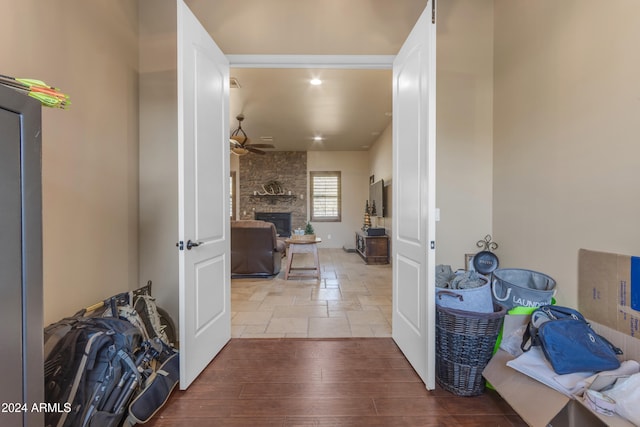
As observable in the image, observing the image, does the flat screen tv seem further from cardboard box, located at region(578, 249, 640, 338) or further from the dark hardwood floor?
cardboard box, located at region(578, 249, 640, 338)

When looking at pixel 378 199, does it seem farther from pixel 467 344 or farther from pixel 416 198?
pixel 467 344

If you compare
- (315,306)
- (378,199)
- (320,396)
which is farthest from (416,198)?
(378,199)

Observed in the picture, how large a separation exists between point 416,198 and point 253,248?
11.1ft

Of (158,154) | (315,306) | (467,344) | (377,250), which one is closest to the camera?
(467,344)

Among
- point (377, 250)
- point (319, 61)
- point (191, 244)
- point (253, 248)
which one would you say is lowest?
point (377, 250)

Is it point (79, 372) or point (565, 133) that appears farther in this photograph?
point (565, 133)

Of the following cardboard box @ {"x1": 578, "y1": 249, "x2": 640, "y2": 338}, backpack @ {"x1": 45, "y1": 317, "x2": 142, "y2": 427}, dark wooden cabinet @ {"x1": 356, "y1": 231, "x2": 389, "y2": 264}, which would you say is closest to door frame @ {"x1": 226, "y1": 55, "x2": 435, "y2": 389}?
cardboard box @ {"x1": 578, "y1": 249, "x2": 640, "y2": 338}

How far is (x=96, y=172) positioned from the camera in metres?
1.89

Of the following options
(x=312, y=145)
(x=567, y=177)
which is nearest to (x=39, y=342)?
(x=567, y=177)

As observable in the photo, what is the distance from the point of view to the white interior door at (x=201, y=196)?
173cm

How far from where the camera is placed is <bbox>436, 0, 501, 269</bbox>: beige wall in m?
2.35

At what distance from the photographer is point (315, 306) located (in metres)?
3.30

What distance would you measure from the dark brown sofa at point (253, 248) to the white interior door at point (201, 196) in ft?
7.41

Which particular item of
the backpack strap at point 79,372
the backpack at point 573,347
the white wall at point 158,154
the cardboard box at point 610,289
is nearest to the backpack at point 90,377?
the backpack strap at point 79,372
